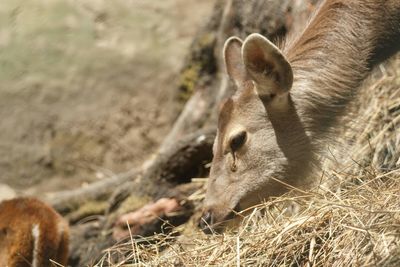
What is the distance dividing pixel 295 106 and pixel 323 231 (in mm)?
1305

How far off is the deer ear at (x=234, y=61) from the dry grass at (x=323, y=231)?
89 cm

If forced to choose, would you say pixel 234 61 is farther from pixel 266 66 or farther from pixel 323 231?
pixel 323 231

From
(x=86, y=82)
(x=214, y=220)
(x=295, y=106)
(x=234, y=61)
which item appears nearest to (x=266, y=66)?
(x=295, y=106)

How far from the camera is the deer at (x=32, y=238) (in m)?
7.11

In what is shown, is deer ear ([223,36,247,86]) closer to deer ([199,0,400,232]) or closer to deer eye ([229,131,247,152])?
deer ([199,0,400,232])

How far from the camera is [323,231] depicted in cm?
562

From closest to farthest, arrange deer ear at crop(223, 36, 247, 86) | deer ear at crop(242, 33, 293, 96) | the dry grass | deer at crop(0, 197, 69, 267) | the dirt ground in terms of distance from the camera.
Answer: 1. the dry grass
2. deer ear at crop(242, 33, 293, 96)
3. deer ear at crop(223, 36, 247, 86)
4. deer at crop(0, 197, 69, 267)
5. the dirt ground

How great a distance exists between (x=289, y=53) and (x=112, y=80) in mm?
4205

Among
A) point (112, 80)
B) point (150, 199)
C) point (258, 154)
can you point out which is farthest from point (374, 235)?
point (112, 80)

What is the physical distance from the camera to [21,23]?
1070cm

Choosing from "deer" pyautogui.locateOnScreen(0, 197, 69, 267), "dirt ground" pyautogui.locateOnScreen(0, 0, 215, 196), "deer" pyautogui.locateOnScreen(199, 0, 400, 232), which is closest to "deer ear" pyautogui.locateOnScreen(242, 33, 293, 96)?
"deer" pyautogui.locateOnScreen(199, 0, 400, 232)

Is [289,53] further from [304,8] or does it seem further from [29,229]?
[29,229]

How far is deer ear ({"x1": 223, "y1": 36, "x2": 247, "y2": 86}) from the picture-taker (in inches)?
275

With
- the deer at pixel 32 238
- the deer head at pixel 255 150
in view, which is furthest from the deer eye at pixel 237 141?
the deer at pixel 32 238
